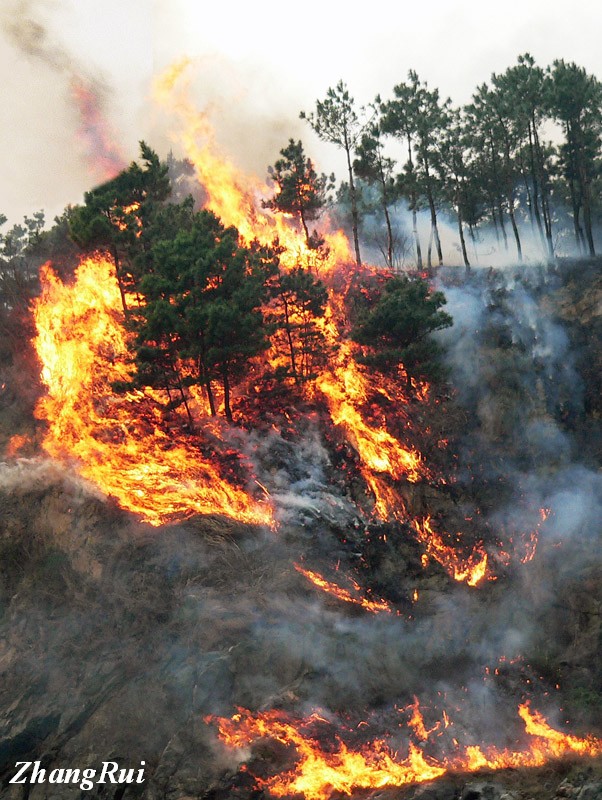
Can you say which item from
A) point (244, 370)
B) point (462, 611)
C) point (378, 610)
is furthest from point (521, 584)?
point (244, 370)

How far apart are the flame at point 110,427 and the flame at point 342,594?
9.73ft

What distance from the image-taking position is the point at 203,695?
22688mm

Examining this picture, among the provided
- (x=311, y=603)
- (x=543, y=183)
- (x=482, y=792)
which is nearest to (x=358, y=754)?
(x=482, y=792)

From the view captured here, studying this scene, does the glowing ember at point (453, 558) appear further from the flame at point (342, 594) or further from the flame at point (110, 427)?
the flame at point (110, 427)

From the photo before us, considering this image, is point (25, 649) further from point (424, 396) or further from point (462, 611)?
point (424, 396)

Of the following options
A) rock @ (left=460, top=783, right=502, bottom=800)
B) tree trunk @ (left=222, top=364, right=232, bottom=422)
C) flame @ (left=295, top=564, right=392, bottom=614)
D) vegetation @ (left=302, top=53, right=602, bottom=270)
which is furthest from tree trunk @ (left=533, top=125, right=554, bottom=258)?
rock @ (left=460, top=783, right=502, bottom=800)

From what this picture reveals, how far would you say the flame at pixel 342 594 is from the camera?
25.5 metres

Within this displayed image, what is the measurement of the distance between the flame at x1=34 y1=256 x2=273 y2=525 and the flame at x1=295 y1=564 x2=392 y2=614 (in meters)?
2.97

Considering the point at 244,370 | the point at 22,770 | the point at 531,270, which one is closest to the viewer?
the point at 22,770

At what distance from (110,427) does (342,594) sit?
13.6 metres

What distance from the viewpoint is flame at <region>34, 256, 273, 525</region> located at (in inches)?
1078

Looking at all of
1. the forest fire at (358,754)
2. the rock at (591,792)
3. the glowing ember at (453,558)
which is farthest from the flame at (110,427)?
the rock at (591,792)

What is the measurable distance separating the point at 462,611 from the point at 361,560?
470 cm

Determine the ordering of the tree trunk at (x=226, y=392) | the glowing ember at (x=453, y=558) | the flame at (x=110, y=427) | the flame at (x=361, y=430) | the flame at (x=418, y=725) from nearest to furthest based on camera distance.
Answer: the flame at (x=418, y=725)
the glowing ember at (x=453, y=558)
the flame at (x=110, y=427)
the tree trunk at (x=226, y=392)
the flame at (x=361, y=430)
